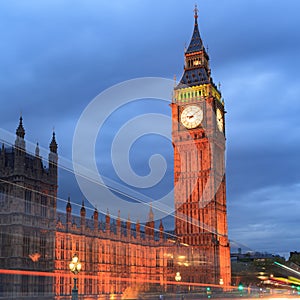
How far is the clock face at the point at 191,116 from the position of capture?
10700 centimetres

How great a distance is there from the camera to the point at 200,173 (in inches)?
4122

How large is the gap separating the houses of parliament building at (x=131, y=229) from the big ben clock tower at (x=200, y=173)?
0.64 feet

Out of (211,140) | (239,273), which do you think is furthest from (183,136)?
(239,273)

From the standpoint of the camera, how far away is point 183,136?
107 meters

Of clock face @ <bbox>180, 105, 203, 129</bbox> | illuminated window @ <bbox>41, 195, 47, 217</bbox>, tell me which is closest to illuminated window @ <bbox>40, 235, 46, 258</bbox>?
illuminated window @ <bbox>41, 195, 47, 217</bbox>

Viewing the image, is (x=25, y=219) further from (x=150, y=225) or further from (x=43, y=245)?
(x=150, y=225)

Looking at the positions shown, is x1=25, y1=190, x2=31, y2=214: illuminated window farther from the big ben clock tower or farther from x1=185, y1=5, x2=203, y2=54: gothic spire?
x1=185, y1=5, x2=203, y2=54: gothic spire

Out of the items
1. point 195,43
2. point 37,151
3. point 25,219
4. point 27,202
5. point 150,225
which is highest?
point 195,43

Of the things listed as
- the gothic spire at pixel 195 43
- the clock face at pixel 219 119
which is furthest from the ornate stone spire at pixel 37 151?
the gothic spire at pixel 195 43

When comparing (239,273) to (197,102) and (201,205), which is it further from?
(197,102)

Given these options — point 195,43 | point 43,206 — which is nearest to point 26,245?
point 43,206

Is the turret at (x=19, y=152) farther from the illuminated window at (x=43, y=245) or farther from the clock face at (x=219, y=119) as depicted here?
the clock face at (x=219, y=119)

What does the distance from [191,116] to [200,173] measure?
39.4 ft

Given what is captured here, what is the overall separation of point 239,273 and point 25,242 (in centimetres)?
7919
